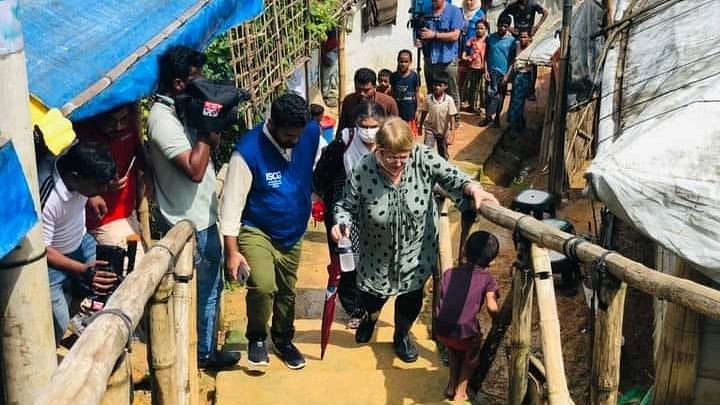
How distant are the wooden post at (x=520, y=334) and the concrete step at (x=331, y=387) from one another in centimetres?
39

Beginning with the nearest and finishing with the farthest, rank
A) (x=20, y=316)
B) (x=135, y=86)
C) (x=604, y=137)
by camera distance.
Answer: (x=20, y=316) < (x=135, y=86) < (x=604, y=137)

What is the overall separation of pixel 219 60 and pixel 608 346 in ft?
14.5

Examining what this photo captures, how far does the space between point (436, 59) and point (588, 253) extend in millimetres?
7816

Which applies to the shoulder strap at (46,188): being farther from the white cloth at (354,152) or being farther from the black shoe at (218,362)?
the white cloth at (354,152)

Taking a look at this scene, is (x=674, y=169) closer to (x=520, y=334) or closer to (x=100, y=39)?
(x=520, y=334)

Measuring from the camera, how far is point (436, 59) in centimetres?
1123

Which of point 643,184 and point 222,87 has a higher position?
point 222,87

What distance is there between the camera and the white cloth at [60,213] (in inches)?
141

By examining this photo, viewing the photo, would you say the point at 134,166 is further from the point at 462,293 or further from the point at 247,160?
the point at 462,293

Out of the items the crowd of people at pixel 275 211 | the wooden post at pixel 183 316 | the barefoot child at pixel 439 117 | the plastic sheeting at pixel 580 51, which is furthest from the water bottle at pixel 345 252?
the plastic sheeting at pixel 580 51

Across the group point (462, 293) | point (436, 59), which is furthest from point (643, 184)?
point (436, 59)

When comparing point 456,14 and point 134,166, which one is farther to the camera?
point 456,14

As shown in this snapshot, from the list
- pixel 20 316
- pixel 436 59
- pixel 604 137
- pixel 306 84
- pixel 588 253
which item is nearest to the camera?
pixel 20 316

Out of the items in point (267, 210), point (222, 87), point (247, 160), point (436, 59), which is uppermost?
point (222, 87)
